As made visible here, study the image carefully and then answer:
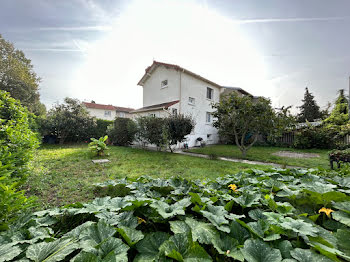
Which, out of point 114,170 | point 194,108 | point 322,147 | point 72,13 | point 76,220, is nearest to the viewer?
point 76,220

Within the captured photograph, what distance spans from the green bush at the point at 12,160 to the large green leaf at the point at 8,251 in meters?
0.42

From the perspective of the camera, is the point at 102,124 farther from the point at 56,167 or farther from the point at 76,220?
the point at 76,220

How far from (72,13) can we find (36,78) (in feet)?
69.7

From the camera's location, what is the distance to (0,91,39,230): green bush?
1132 millimetres

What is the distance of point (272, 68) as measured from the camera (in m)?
7.07

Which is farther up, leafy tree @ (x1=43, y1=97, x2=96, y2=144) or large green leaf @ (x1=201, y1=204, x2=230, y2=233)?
leafy tree @ (x1=43, y1=97, x2=96, y2=144)

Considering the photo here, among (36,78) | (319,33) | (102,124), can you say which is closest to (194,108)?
(102,124)

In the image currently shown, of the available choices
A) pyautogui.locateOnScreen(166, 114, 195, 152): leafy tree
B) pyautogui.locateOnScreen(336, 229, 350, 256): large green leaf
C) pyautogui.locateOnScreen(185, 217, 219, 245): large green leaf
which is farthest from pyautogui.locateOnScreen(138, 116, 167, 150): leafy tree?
pyautogui.locateOnScreen(336, 229, 350, 256): large green leaf

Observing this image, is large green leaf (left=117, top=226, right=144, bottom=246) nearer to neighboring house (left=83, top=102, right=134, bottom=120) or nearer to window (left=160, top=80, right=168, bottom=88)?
window (left=160, top=80, right=168, bottom=88)

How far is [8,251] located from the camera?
2.36 ft

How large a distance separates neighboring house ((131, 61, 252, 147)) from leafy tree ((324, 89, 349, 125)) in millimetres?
8006

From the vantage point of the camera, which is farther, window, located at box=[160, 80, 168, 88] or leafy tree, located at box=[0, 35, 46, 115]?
leafy tree, located at box=[0, 35, 46, 115]

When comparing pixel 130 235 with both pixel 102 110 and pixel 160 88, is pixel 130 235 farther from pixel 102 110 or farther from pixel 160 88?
pixel 102 110

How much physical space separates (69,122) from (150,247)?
1342 centimetres
